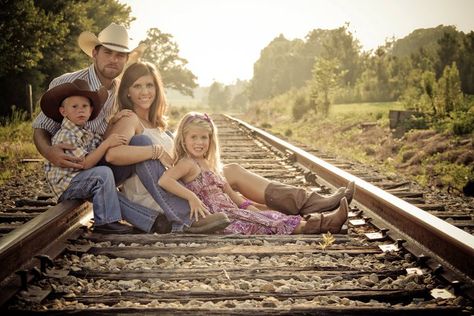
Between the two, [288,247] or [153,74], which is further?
[153,74]

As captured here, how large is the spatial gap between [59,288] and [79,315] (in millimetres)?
388

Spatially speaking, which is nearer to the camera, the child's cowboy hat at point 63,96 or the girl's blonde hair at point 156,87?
the child's cowboy hat at point 63,96

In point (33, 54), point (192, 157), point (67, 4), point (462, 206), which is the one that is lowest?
point (462, 206)

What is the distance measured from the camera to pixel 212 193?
3752 mm

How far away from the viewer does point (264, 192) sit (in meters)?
3.93

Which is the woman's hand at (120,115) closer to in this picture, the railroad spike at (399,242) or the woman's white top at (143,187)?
the woman's white top at (143,187)

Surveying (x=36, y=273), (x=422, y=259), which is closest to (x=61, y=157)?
(x=36, y=273)

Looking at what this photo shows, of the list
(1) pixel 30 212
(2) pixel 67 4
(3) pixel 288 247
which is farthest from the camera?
(2) pixel 67 4

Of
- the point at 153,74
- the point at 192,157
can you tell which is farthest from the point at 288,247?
the point at 153,74

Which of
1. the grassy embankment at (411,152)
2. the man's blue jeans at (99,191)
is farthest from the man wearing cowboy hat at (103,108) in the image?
the grassy embankment at (411,152)

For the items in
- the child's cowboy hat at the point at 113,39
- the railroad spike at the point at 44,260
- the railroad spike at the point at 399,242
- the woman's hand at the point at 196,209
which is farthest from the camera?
the child's cowboy hat at the point at 113,39

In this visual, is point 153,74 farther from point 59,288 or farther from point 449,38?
point 449,38

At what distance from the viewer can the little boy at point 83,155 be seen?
11.6 feet

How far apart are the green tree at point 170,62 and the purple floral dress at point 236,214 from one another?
69997mm
